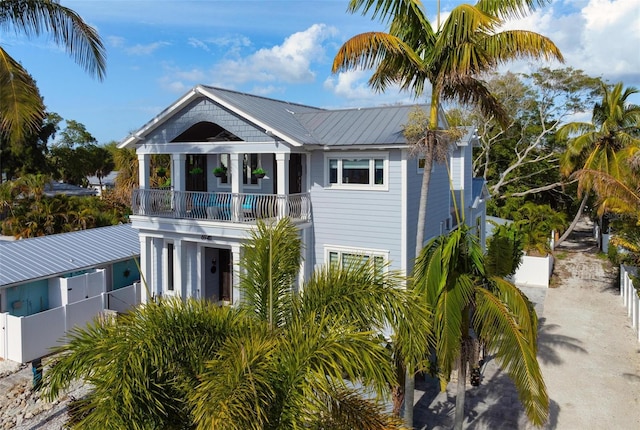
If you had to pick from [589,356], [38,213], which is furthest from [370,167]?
[38,213]

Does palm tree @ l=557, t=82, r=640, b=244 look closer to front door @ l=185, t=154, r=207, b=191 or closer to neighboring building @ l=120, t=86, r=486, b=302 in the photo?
neighboring building @ l=120, t=86, r=486, b=302

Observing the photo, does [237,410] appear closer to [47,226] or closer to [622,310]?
[622,310]

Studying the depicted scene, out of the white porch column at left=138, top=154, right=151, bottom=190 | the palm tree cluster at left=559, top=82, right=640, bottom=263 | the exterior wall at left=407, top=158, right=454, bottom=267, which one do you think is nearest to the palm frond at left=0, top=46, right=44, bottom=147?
the white porch column at left=138, top=154, right=151, bottom=190

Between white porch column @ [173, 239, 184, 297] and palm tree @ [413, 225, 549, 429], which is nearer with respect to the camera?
palm tree @ [413, 225, 549, 429]

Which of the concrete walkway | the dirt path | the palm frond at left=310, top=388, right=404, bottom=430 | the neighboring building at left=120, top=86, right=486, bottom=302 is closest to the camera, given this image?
the palm frond at left=310, top=388, right=404, bottom=430

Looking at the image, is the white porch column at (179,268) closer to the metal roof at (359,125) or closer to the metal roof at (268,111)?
the metal roof at (268,111)
